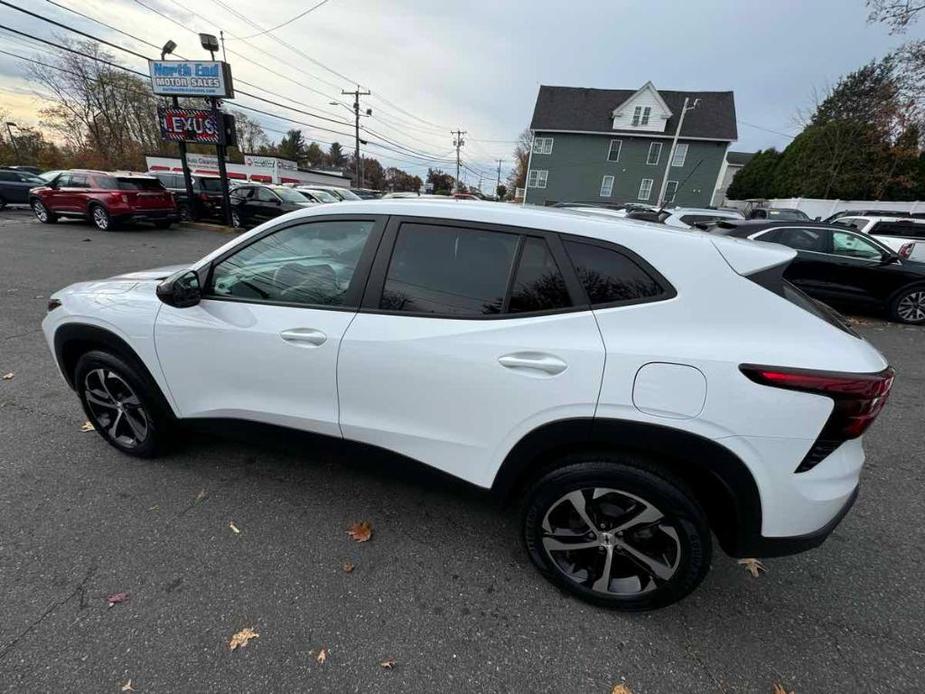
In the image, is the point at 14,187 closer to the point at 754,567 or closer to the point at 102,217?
the point at 102,217

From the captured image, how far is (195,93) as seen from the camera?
12461mm

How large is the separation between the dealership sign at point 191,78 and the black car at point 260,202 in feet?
9.49

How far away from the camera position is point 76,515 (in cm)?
229

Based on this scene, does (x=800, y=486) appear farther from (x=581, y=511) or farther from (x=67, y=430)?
(x=67, y=430)

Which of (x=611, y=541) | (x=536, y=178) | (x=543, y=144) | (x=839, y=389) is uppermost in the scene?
(x=543, y=144)

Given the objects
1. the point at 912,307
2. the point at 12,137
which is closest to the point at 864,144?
the point at 912,307

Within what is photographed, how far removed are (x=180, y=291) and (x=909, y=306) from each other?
32.8 feet

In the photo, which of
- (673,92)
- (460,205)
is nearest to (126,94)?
(673,92)

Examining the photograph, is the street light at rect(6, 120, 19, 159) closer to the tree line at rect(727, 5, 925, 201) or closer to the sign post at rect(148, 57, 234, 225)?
the sign post at rect(148, 57, 234, 225)

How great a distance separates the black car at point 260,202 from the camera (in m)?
13.8

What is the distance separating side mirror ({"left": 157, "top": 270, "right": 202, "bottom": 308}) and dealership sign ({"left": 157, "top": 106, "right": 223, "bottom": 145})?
13586 millimetres

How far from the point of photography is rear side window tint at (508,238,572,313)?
1709 millimetres

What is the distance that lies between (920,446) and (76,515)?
596 centimetres

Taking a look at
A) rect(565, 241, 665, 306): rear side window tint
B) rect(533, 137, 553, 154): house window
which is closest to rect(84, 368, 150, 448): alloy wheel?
rect(565, 241, 665, 306): rear side window tint
